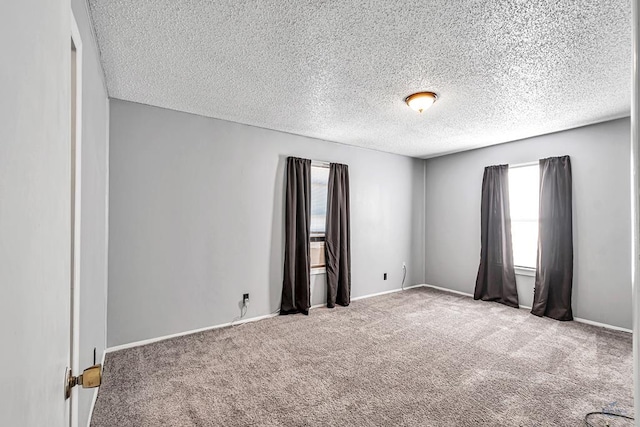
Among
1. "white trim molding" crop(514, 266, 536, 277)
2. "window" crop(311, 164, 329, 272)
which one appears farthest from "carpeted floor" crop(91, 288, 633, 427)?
"window" crop(311, 164, 329, 272)

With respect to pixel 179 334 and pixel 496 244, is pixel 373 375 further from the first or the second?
pixel 496 244

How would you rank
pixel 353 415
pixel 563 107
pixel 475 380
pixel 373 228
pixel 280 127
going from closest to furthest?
pixel 353 415 < pixel 475 380 < pixel 563 107 < pixel 280 127 < pixel 373 228

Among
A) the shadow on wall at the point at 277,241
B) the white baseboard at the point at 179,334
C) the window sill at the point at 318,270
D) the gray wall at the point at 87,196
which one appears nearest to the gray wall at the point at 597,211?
the window sill at the point at 318,270

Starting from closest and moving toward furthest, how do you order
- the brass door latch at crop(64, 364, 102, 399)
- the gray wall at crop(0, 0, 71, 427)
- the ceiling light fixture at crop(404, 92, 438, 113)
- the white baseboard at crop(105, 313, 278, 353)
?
the gray wall at crop(0, 0, 71, 427), the brass door latch at crop(64, 364, 102, 399), the ceiling light fixture at crop(404, 92, 438, 113), the white baseboard at crop(105, 313, 278, 353)

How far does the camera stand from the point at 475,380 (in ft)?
8.19

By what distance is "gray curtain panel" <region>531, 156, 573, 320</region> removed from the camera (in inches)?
154

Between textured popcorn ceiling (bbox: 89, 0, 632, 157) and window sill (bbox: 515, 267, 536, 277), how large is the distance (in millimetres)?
2004

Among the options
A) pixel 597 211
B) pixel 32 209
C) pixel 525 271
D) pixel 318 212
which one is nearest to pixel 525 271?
pixel 525 271

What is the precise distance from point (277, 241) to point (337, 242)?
96 centimetres

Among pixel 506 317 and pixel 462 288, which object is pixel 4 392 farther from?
pixel 462 288

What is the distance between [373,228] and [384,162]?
1173 millimetres

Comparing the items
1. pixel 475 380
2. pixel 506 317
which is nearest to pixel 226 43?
pixel 475 380

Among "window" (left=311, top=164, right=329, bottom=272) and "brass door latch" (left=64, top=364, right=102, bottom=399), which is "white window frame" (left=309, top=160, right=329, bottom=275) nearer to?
"window" (left=311, top=164, right=329, bottom=272)

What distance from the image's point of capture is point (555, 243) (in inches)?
157
